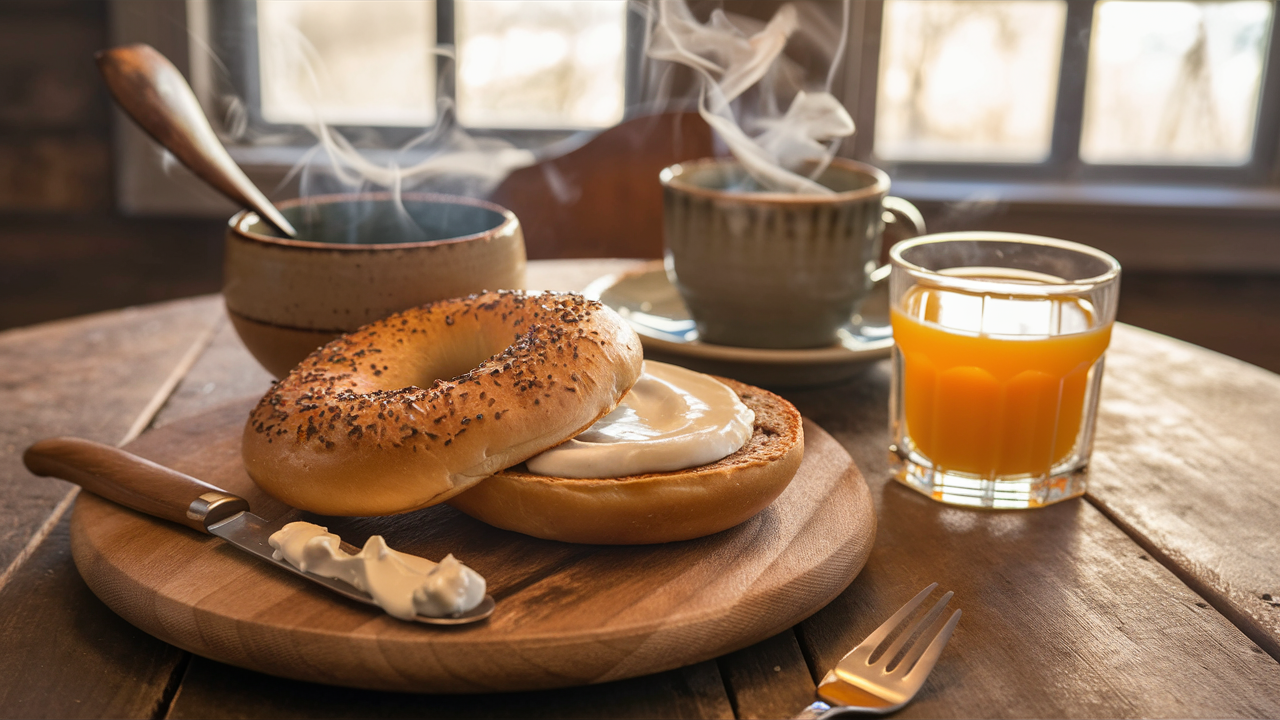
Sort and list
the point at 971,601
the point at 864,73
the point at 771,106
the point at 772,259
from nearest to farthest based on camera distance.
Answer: the point at 971,601, the point at 772,259, the point at 771,106, the point at 864,73

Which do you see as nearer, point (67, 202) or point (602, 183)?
point (602, 183)

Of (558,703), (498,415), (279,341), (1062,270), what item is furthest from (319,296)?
(1062,270)

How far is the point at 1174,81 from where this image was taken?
3129 millimetres

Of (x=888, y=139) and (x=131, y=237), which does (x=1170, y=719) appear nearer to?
(x=888, y=139)

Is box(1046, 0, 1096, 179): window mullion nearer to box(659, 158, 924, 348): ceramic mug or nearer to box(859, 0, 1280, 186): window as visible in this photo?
box(859, 0, 1280, 186): window

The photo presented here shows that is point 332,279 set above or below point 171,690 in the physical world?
above

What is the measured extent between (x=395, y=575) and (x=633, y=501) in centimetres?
17

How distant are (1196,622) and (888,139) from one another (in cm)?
262

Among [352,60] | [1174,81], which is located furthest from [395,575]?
[1174,81]

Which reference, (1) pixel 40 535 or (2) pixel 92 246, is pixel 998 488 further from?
(2) pixel 92 246

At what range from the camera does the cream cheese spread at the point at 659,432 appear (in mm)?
725

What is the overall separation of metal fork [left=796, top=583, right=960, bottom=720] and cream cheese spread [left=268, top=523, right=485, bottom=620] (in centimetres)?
22

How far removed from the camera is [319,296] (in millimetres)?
966

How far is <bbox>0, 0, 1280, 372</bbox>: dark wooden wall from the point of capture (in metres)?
2.89
